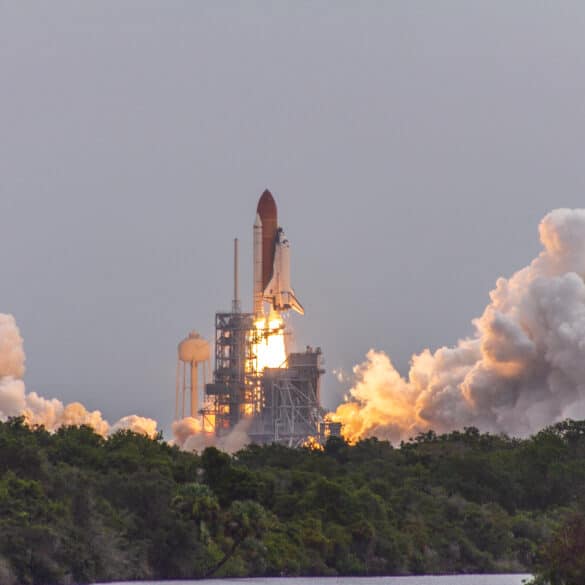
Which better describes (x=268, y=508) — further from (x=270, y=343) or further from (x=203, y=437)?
(x=270, y=343)

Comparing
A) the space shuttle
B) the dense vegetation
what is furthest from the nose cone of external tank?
the dense vegetation

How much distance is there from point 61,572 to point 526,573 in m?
29.9

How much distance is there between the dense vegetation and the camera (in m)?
84.2

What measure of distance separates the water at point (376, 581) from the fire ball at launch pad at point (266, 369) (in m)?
54.7

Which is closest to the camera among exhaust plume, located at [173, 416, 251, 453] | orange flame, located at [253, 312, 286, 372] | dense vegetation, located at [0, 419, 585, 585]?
dense vegetation, located at [0, 419, 585, 585]

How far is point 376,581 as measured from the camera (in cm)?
9144

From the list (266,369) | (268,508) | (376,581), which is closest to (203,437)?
(266,369)

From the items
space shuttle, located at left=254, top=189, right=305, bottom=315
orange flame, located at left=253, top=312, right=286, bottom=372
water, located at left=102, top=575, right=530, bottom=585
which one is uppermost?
space shuttle, located at left=254, top=189, right=305, bottom=315

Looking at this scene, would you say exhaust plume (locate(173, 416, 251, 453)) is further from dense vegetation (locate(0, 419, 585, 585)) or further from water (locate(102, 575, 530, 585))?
water (locate(102, 575, 530, 585))

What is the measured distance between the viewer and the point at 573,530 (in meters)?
64.7

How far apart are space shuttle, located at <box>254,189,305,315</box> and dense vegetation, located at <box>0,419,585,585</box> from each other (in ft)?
103

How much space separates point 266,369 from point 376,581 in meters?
62.0

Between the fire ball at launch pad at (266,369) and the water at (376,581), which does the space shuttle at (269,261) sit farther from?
the water at (376,581)

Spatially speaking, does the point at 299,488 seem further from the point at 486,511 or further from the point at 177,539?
the point at 177,539
